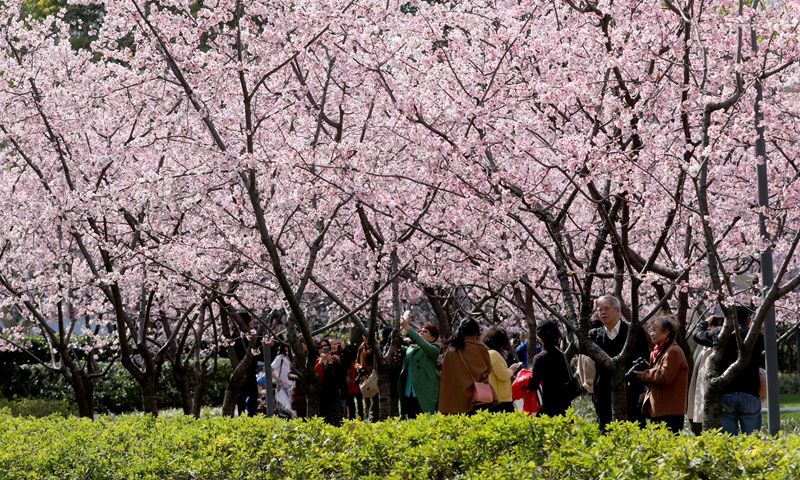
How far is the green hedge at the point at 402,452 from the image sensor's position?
4121 mm

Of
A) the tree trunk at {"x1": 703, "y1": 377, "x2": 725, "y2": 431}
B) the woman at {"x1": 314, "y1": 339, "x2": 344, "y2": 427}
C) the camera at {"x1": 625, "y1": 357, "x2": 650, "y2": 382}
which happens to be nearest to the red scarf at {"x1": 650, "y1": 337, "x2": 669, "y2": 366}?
the camera at {"x1": 625, "y1": 357, "x2": 650, "y2": 382}

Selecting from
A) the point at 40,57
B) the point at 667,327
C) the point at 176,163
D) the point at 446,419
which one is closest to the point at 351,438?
the point at 446,419

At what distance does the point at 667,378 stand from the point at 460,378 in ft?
6.42

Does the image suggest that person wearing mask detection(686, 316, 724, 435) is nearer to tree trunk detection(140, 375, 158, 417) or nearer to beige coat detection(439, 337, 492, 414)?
beige coat detection(439, 337, 492, 414)

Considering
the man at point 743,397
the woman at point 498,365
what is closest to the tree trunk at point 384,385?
the woman at point 498,365

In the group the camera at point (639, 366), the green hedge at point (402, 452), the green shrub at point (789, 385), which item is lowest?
the green hedge at point (402, 452)

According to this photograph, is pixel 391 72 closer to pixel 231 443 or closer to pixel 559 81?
pixel 559 81

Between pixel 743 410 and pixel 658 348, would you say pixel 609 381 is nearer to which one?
pixel 658 348

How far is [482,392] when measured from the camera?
8.58 meters

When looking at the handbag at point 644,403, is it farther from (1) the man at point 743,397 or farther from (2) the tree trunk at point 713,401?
(2) the tree trunk at point 713,401

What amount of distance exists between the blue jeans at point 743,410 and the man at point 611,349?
2.40 feet

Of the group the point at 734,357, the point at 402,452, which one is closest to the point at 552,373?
the point at 734,357

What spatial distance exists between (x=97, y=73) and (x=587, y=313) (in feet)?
21.0

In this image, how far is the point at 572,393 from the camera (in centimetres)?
842
